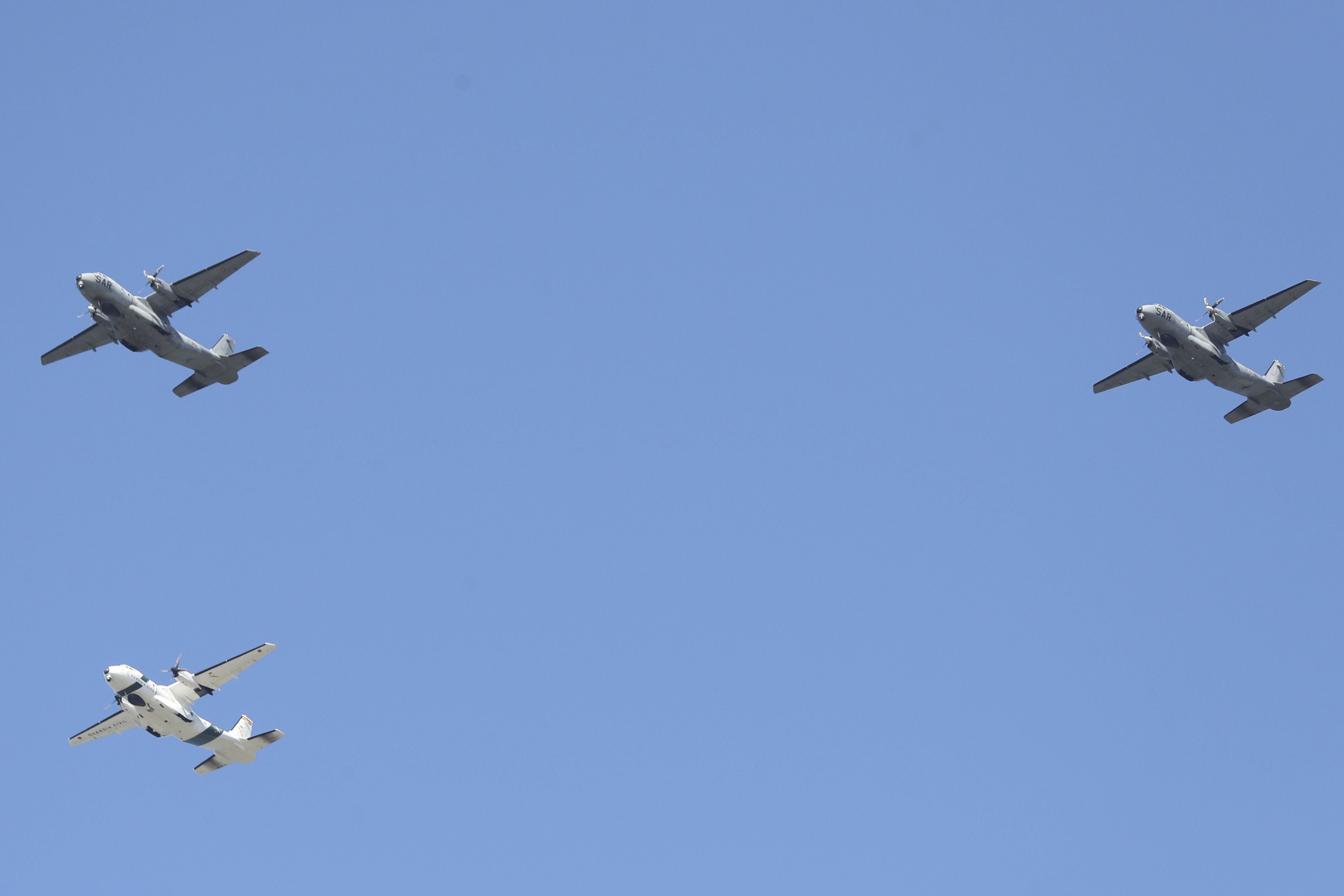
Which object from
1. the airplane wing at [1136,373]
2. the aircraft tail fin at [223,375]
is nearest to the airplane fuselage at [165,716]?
the aircraft tail fin at [223,375]

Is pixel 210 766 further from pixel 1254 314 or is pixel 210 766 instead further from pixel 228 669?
pixel 1254 314

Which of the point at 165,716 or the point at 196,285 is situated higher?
the point at 196,285

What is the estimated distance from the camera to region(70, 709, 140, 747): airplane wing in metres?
64.9

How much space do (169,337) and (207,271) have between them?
323 centimetres

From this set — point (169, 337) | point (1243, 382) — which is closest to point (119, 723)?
point (169, 337)

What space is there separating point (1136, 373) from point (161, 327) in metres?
42.2

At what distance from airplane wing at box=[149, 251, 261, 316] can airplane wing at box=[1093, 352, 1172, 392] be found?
123 feet

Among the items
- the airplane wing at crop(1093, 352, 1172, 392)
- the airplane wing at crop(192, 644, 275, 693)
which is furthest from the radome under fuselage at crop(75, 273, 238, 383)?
the airplane wing at crop(1093, 352, 1172, 392)

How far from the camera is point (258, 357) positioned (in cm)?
6875

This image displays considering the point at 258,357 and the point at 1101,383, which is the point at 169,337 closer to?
the point at 258,357

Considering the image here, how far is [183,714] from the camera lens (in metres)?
62.1

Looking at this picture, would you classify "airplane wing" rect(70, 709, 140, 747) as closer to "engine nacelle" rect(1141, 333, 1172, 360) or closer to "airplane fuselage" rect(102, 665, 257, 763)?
"airplane fuselage" rect(102, 665, 257, 763)

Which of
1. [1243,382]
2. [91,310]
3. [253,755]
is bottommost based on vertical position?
[253,755]

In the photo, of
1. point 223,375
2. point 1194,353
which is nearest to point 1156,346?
point 1194,353
